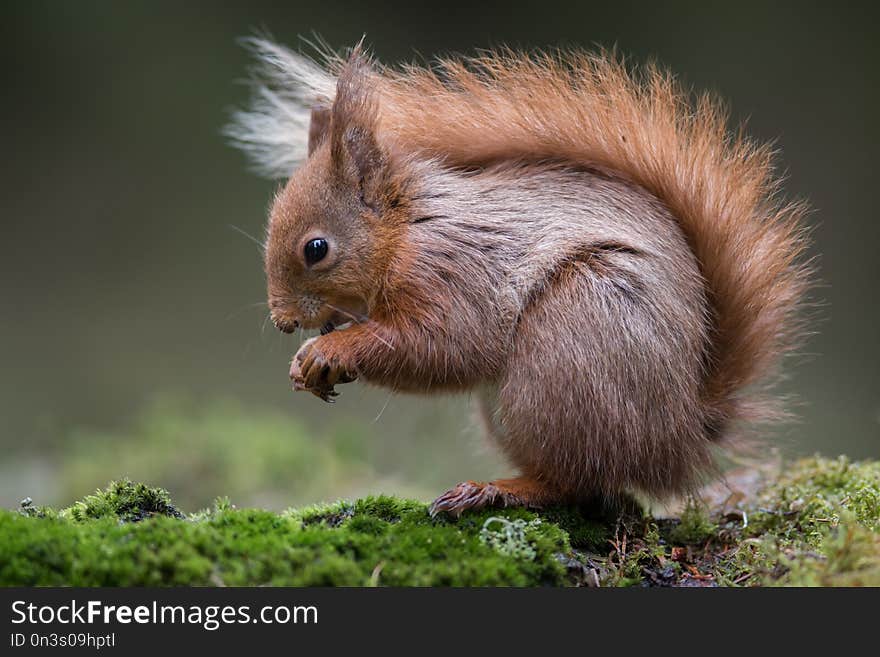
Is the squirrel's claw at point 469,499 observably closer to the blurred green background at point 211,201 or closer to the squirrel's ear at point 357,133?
the squirrel's ear at point 357,133

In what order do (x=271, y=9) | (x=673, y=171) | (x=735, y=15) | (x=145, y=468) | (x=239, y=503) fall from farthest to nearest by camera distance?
(x=271, y=9), (x=735, y=15), (x=145, y=468), (x=239, y=503), (x=673, y=171)

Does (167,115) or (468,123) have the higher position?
(167,115)

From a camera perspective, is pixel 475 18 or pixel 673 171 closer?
pixel 673 171

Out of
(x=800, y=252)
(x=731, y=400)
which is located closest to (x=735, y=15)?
(x=800, y=252)

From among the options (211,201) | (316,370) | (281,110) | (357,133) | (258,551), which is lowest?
(258,551)

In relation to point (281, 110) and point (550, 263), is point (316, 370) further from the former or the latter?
point (281, 110)

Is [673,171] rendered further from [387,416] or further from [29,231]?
[29,231]

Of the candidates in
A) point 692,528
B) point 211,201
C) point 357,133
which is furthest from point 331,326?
point 211,201

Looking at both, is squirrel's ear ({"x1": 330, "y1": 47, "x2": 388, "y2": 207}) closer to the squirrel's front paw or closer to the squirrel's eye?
the squirrel's eye
